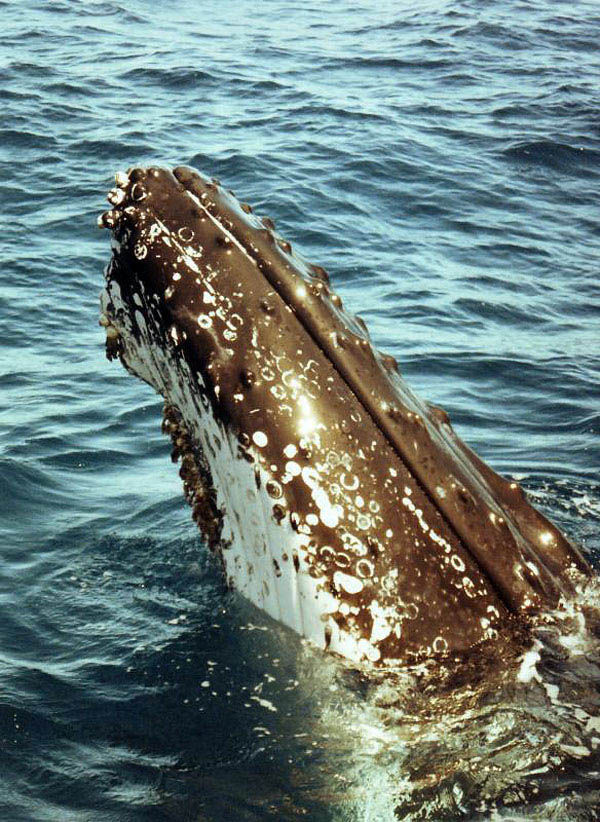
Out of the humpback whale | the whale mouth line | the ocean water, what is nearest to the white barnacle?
the humpback whale

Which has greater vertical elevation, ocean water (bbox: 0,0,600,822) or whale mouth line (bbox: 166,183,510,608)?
whale mouth line (bbox: 166,183,510,608)

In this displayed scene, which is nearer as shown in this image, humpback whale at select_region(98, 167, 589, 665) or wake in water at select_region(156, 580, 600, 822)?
wake in water at select_region(156, 580, 600, 822)

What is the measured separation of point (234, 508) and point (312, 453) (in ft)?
1.50

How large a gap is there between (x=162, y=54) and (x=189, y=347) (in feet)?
74.0

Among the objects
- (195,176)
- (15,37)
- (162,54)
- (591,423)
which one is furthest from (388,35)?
(195,176)

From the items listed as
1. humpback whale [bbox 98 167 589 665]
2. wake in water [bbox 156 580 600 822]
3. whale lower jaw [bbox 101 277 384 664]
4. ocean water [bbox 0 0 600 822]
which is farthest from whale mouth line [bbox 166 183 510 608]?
ocean water [bbox 0 0 600 822]

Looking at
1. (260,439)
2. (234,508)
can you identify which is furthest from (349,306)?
(260,439)

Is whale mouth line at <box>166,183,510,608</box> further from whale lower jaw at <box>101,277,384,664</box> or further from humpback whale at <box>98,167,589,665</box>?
whale lower jaw at <box>101,277,384,664</box>

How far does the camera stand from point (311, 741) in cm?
436

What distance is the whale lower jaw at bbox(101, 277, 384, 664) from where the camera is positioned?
4.19 m

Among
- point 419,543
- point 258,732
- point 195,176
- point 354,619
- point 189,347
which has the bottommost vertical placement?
point 258,732

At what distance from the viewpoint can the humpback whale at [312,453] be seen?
4137mm

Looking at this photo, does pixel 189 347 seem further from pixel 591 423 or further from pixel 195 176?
pixel 591 423

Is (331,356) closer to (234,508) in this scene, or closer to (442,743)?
(234,508)
